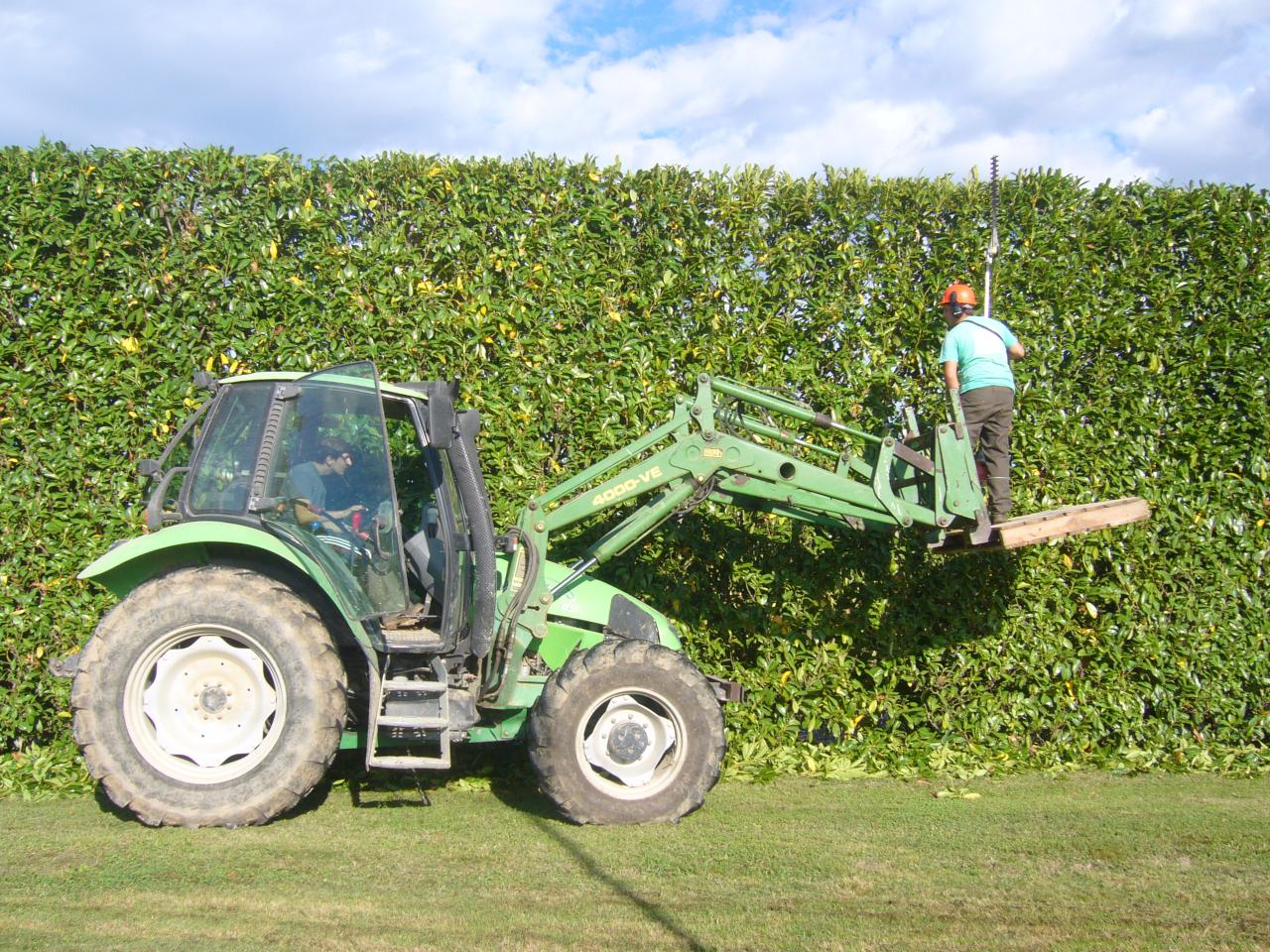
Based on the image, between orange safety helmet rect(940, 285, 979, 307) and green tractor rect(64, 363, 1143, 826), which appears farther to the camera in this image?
orange safety helmet rect(940, 285, 979, 307)

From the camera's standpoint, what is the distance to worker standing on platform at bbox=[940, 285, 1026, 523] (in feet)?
20.5

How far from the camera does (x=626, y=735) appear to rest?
5.55 m

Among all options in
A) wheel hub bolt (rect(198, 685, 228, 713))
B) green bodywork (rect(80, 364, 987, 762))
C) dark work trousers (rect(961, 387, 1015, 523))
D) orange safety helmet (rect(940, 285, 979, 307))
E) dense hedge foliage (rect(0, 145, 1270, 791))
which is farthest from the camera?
dense hedge foliage (rect(0, 145, 1270, 791))

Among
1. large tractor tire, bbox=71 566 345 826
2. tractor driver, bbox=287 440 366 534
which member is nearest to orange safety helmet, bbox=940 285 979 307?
tractor driver, bbox=287 440 366 534

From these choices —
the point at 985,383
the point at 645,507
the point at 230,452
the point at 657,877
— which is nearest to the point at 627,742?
the point at 657,877

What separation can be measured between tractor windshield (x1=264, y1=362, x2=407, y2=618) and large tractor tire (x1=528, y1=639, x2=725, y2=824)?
0.92 metres

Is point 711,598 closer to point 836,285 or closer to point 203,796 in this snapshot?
point 836,285

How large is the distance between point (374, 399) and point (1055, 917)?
3709 millimetres

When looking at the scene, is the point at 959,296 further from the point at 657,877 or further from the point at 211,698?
the point at 211,698

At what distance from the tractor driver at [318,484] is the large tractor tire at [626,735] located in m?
1.32

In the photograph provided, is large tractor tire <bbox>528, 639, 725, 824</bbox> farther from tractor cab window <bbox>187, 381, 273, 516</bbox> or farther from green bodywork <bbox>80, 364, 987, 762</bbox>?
tractor cab window <bbox>187, 381, 273, 516</bbox>

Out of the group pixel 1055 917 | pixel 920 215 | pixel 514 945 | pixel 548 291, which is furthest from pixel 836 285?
pixel 514 945

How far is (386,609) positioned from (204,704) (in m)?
0.97

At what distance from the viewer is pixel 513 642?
5.63m
